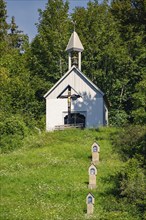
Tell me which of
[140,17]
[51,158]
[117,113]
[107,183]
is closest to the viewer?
[107,183]

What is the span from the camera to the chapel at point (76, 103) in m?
40.1

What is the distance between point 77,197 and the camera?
21984 mm

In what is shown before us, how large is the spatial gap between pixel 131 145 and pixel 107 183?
5707 mm

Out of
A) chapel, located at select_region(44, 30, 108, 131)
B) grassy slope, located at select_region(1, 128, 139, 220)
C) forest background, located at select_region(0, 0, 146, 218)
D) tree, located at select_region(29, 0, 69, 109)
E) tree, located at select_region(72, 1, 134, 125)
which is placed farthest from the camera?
tree, located at select_region(29, 0, 69, 109)

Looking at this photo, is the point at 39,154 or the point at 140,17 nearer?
the point at 39,154

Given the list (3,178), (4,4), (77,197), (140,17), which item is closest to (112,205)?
(77,197)

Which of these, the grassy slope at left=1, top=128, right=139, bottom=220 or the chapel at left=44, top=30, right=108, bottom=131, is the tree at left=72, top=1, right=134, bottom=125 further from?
the grassy slope at left=1, top=128, right=139, bottom=220

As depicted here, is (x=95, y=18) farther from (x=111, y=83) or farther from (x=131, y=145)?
(x=131, y=145)

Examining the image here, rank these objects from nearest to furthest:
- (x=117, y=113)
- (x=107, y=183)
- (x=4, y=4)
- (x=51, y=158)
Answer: (x=107, y=183)
(x=51, y=158)
(x=117, y=113)
(x=4, y=4)

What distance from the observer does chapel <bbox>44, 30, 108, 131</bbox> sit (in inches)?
1577

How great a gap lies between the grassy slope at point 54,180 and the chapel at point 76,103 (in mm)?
7876

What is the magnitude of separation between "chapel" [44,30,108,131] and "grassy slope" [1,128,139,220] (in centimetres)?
788

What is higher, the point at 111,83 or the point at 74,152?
the point at 111,83

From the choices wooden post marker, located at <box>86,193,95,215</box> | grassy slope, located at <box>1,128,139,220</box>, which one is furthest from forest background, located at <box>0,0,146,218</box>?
wooden post marker, located at <box>86,193,95,215</box>
